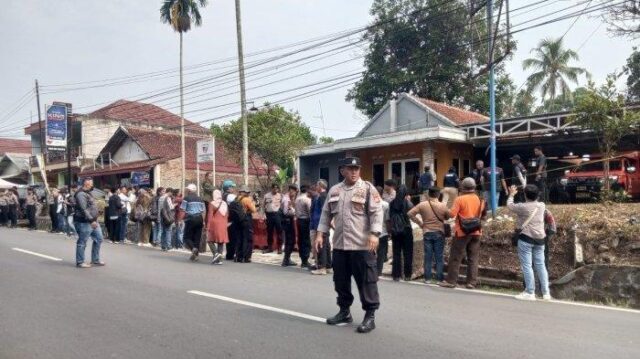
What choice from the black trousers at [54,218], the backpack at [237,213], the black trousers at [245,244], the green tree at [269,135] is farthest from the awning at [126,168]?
the black trousers at [245,244]

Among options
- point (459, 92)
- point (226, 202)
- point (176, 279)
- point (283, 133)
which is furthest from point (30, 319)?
point (459, 92)

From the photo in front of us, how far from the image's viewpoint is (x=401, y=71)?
3384cm

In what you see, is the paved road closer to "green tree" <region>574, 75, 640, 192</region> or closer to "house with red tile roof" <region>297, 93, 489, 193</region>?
"green tree" <region>574, 75, 640, 192</region>

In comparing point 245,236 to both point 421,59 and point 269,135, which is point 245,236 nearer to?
point 269,135

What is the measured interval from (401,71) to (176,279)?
87.1 ft

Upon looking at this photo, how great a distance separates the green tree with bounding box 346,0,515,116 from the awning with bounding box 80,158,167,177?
1366 cm

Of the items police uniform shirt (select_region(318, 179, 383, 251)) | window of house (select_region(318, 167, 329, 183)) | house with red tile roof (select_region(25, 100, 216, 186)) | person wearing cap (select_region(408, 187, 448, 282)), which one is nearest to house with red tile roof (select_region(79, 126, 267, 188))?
house with red tile roof (select_region(25, 100, 216, 186))

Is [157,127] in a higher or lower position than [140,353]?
higher

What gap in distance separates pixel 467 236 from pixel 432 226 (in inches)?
28.9

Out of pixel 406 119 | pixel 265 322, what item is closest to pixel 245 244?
pixel 265 322

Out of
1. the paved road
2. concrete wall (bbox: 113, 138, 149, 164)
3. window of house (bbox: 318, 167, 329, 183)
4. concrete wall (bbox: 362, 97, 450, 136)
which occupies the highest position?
concrete wall (bbox: 362, 97, 450, 136)

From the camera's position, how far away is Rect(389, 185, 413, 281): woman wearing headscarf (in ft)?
34.1

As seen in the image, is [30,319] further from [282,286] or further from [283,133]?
[283,133]

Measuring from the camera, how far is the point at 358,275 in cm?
619
